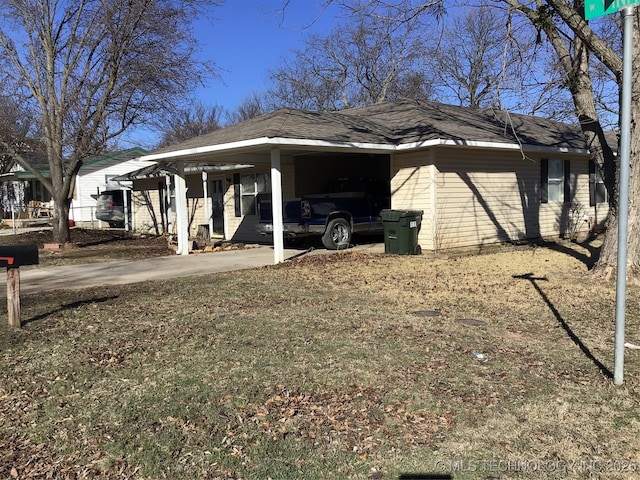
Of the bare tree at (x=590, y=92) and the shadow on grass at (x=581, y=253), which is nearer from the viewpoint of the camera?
the bare tree at (x=590, y=92)

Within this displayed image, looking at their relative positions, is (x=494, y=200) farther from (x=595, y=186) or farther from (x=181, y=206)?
(x=181, y=206)

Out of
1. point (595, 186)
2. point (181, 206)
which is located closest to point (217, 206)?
point (181, 206)

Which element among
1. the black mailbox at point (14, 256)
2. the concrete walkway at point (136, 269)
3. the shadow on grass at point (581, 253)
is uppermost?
the black mailbox at point (14, 256)

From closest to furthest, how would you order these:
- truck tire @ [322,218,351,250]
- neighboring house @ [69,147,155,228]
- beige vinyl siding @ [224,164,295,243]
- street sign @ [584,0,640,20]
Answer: street sign @ [584,0,640,20], truck tire @ [322,218,351,250], beige vinyl siding @ [224,164,295,243], neighboring house @ [69,147,155,228]

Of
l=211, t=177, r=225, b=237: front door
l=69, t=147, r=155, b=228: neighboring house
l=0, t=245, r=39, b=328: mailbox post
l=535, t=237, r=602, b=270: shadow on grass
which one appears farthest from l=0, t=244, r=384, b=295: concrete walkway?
l=69, t=147, r=155, b=228: neighboring house

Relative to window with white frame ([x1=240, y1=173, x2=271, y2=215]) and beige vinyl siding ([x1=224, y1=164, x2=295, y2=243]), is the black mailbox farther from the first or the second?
window with white frame ([x1=240, y1=173, x2=271, y2=215])

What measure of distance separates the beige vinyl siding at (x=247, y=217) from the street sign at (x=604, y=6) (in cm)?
1243

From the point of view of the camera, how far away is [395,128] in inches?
577

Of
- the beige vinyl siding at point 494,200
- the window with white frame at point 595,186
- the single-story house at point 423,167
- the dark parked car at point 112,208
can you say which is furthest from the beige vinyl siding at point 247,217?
the window with white frame at point 595,186

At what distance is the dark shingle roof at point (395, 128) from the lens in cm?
1231

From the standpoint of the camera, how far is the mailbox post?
5902 millimetres

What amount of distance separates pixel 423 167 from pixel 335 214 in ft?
8.45

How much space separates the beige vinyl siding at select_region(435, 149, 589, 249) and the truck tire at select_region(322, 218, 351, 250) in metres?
2.42

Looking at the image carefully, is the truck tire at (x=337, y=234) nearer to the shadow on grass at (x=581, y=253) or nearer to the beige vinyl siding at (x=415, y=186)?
the beige vinyl siding at (x=415, y=186)
